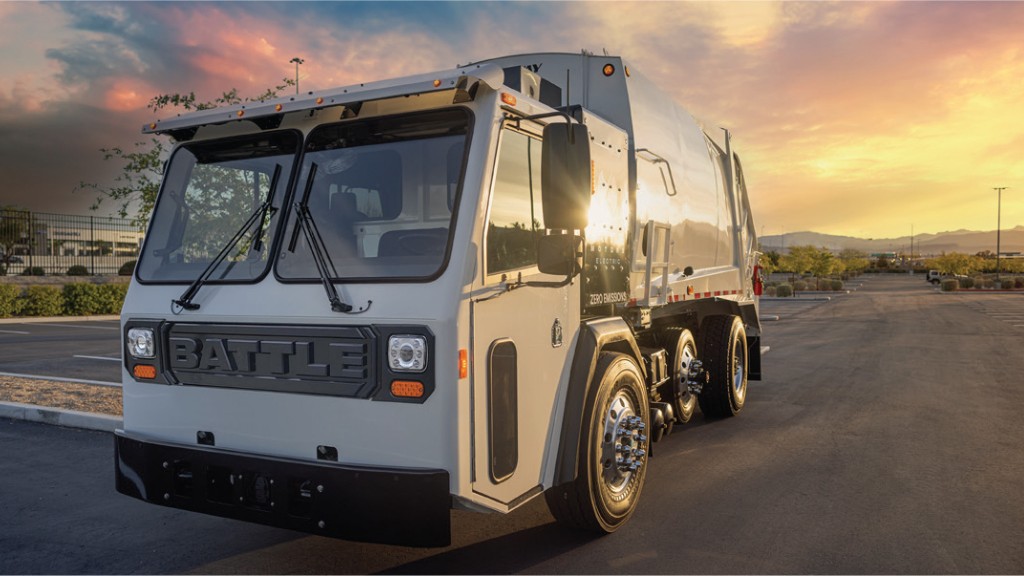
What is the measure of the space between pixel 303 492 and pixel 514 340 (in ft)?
3.96

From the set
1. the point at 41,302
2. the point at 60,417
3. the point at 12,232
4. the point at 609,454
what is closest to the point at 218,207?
the point at 609,454

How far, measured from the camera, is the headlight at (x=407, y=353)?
3248 mm

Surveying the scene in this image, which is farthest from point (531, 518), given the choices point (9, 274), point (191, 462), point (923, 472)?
point (9, 274)

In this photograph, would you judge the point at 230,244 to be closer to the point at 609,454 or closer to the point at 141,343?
the point at 141,343

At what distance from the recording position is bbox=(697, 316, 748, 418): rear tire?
7703mm

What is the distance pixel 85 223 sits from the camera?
87.4 feet

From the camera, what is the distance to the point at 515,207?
3.80 meters

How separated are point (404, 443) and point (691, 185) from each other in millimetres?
4289

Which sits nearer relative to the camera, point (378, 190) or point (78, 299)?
point (378, 190)

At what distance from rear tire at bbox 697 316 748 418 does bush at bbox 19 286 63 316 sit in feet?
74.9

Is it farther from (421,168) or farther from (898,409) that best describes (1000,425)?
(421,168)

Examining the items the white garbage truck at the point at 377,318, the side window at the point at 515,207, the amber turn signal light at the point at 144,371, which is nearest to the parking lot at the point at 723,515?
the white garbage truck at the point at 377,318

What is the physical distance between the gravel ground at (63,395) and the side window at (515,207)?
5891 millimetres

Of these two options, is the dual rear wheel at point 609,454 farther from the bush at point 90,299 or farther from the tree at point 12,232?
the tree at point 12,232
